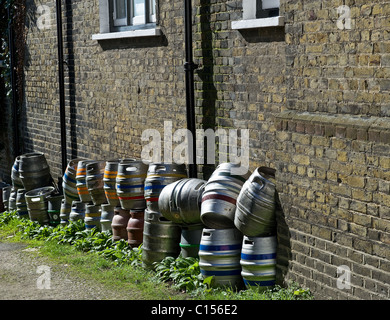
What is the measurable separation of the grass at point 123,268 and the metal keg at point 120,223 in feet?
0.29

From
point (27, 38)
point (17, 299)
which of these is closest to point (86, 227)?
point (17, 299)

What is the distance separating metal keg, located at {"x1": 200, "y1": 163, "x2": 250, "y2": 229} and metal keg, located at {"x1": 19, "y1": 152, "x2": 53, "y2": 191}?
5.05 metres

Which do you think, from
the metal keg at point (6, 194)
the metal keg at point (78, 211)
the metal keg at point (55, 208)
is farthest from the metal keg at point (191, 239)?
the metal keg at point (6, 194)

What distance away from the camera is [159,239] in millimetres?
7324

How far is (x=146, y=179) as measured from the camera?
7660 millimetres

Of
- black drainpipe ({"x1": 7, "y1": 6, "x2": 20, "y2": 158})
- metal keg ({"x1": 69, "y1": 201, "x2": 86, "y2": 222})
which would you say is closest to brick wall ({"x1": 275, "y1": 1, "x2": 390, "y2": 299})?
metal keg ({"x1": 69, "y1": 201, "x2": 86, "y2": 222})

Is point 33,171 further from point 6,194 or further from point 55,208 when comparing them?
point 6,194

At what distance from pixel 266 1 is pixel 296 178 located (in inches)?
Result: 72.9

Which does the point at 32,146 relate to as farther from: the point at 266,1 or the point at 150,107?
the point at 266,1

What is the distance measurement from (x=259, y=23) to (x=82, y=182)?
3714 mm

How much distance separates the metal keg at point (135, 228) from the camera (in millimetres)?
7957

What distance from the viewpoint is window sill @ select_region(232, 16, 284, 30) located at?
6266 mm

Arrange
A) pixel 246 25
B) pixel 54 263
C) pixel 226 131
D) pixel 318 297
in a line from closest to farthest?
pixel 318 297, pixel 246 25, pixel 226 131, pixel 54 263

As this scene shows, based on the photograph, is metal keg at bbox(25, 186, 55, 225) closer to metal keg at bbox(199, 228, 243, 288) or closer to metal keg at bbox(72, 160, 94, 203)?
metal keg at bbox(72, 160, 94, 203)
